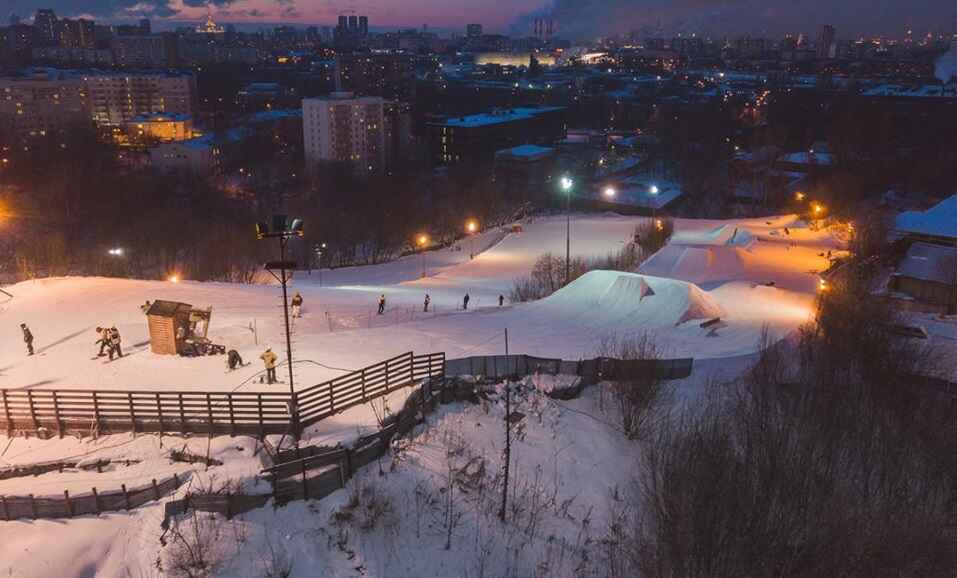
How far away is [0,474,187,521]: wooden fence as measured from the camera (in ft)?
40.1

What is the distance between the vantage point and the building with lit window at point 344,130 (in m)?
88.6

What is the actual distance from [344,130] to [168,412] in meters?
80.1

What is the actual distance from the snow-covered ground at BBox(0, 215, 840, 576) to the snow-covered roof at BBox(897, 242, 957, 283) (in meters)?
5.00

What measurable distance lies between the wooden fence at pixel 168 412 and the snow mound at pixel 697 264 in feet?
91.0

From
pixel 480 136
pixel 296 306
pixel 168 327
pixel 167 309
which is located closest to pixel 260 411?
pixel 168 327

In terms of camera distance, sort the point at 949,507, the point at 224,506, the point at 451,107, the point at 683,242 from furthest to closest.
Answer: the point at 451,107 < the point at 683,242 < the point at 949,507 < the point at 224,506

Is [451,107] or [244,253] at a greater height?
[451,107]

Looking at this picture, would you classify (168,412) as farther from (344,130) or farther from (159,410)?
(344,130)

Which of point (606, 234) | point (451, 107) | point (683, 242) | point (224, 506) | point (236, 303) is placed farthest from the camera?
point (451, 107)

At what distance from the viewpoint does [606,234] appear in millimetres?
57750

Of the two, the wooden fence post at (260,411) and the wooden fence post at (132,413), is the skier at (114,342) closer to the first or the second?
the wooden fence post at (132,413)

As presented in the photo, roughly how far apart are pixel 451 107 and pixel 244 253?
9167 cm

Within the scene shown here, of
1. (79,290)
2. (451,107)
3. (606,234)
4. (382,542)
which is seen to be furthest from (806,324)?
(451,107)

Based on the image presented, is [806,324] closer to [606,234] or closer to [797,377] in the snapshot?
[797,377]
